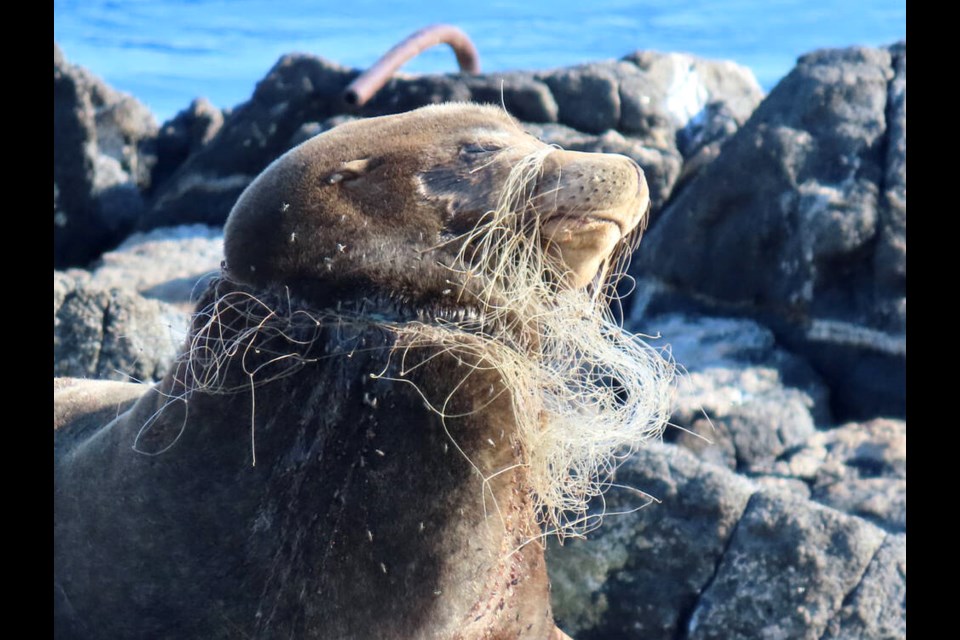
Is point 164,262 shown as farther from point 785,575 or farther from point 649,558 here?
point 785,575

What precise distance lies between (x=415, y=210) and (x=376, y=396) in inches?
17.5

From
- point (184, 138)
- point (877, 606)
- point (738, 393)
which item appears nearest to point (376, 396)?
point (877, 606)

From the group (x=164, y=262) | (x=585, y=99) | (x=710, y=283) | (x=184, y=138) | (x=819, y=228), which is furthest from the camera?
(x=184, y=138)

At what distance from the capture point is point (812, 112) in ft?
25.6

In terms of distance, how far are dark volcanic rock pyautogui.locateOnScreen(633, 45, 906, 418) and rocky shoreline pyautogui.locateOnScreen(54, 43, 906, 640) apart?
0.01m

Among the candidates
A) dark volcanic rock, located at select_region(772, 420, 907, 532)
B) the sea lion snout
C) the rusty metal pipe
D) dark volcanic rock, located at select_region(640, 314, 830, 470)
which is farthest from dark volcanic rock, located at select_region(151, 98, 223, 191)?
the sea lion snout

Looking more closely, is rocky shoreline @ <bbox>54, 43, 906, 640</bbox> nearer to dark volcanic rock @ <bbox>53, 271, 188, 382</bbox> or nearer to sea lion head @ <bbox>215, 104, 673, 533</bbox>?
dark volcanic rock @ <bbox>53, 271, 188, 382</bbox>

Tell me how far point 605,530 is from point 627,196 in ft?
6.50

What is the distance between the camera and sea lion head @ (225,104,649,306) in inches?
103

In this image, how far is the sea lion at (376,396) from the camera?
257cm

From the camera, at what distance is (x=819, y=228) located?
7184 millimetres

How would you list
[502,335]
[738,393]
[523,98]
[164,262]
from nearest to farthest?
[502,335], [738,393], [164,262], [523,98]

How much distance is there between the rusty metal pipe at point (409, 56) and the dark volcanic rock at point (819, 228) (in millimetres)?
2801
